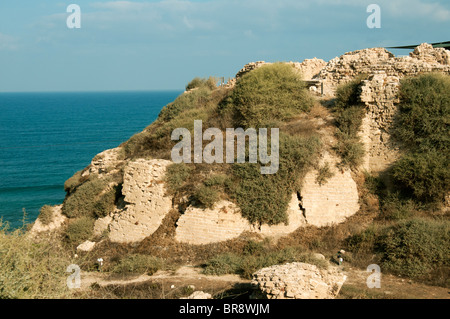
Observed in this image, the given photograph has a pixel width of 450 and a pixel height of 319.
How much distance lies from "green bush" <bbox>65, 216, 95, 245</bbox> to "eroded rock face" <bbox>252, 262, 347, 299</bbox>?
7634 millimetres

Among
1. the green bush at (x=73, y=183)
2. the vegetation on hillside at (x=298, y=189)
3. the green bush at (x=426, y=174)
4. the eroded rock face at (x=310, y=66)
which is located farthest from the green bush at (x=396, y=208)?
the green bush at (x=73, y=183)

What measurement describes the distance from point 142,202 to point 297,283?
22.7 ft

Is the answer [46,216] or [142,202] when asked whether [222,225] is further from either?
[46,216]

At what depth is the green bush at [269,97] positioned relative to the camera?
1591cm

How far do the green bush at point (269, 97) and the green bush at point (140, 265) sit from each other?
6009 mm

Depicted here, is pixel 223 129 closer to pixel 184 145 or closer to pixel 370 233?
pixel 184 145

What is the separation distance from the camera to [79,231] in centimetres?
1490

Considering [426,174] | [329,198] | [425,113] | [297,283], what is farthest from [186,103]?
[297,283]

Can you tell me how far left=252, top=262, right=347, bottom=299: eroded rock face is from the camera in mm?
8586

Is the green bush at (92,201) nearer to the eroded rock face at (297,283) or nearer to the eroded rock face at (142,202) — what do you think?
the eroded rock face at (142,202)

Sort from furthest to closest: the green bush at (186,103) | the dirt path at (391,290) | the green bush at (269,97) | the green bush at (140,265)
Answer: the green bush at (186,103)
the green bush at (269,97)
the green bush at (140,265)
the dirt path at (391,290)

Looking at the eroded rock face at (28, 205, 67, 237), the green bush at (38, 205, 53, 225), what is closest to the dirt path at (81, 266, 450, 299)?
the eroded rock face at (28, 205, 67, 237)

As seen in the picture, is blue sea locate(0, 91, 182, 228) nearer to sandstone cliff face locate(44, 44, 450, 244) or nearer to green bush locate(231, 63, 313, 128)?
sandstone cliff face locate(44, 44, 450, 244)

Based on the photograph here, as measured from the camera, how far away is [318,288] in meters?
8.72
